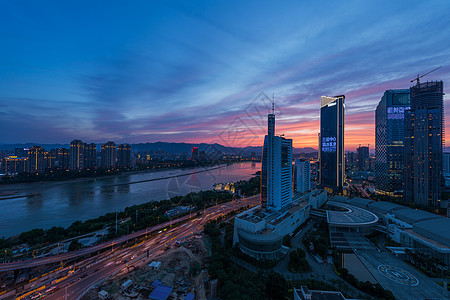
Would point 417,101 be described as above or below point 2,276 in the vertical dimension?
above

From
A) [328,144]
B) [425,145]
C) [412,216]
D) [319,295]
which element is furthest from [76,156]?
[425,145]

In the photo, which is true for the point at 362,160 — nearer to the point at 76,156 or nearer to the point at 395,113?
the point at 395,113

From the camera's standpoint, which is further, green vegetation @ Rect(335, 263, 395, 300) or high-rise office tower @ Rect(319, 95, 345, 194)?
high-rise office tower @ Rect(319, 95, 345, 194)

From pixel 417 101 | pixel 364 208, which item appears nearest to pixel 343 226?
pixel 364 208

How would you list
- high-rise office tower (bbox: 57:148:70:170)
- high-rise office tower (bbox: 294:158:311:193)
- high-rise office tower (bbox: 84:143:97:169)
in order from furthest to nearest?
high-rise office tower (bbox: 84:143:97:169) < high-rise office tower (bbox: 57:148:70:170) < high-rise office tower (bbox: 294:158:311:193)

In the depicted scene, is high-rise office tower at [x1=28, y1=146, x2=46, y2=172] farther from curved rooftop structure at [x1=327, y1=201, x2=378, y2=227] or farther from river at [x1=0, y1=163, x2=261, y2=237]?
curved rooftop structure at [x1=327, y1=201, x2=378, y2=227]

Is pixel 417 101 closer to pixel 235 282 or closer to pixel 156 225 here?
pixel 235 282

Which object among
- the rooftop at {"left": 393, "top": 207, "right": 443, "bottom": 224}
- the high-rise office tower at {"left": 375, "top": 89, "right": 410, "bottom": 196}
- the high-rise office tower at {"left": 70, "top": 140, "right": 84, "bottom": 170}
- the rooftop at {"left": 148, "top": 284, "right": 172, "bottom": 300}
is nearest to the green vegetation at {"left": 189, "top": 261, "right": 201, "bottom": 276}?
the rooftop at {"left": 148, "top": 284, "right": 172, "bottom": 300}
